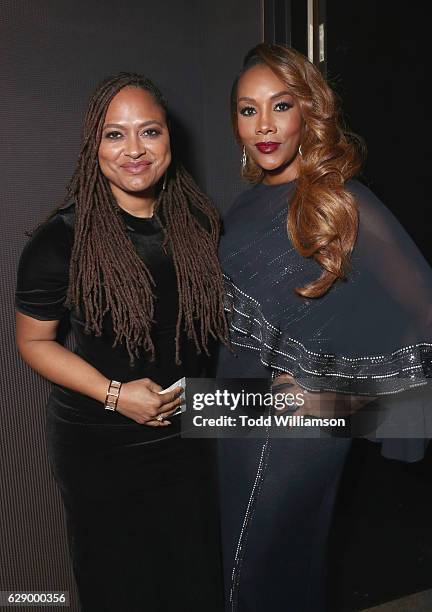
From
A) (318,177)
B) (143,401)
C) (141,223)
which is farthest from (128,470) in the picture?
(318,177)

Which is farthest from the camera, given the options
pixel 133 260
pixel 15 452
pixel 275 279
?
pixel 15 452

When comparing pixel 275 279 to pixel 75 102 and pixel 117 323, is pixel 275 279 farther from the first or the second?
pixel 75 102

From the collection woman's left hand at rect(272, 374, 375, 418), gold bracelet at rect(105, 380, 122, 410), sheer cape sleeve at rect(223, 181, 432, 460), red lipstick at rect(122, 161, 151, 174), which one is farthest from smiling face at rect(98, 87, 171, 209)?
woman's left hand at rect(272, 374, 375, 418)

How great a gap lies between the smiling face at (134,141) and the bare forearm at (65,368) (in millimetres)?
454

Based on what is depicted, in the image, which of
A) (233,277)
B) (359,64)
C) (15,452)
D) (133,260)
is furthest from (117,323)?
(359,64)

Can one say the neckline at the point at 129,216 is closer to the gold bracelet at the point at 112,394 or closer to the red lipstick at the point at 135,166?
the red lipstick at the point at 135,166

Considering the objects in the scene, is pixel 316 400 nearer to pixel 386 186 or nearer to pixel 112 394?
pixel 112 394

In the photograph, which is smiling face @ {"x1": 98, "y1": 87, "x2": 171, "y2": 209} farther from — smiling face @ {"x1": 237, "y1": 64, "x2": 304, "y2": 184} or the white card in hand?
the white card in hand

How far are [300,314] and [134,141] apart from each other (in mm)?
637

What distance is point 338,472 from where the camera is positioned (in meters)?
1.88

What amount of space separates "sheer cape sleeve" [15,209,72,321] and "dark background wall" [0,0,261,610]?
34cm

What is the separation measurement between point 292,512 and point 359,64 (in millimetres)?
1459

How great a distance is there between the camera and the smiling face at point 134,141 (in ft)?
5.09

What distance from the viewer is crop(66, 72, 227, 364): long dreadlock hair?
1580mm
